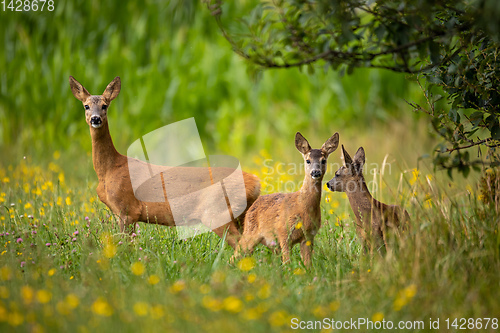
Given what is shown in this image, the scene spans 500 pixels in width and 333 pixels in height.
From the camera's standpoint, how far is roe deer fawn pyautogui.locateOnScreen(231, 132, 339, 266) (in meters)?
4.43

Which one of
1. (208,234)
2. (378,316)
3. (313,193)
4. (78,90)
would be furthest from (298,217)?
(78,90)

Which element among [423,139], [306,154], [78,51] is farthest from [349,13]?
[78,51]

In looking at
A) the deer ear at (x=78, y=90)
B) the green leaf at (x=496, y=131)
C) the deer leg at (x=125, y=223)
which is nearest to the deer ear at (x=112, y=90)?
the deer ear at (x=78, y=90)

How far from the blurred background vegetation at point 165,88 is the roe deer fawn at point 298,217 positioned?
3955mm

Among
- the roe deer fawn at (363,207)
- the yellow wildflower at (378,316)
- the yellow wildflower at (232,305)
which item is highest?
the roe deer fawn at (363,207)

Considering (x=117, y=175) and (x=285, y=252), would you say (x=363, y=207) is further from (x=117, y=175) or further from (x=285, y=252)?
(x=117, y=175)

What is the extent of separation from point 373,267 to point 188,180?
1.64m

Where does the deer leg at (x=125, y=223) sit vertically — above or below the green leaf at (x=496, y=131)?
below

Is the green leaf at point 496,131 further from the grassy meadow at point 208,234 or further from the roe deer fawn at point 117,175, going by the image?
the roe deer fawn at point 117,175

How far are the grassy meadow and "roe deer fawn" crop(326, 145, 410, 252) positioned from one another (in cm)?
17

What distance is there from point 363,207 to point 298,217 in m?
0.57

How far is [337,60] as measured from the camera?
3980 millimetres

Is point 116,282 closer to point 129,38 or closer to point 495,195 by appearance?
point 495,195

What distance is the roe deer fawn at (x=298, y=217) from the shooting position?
443 cm
